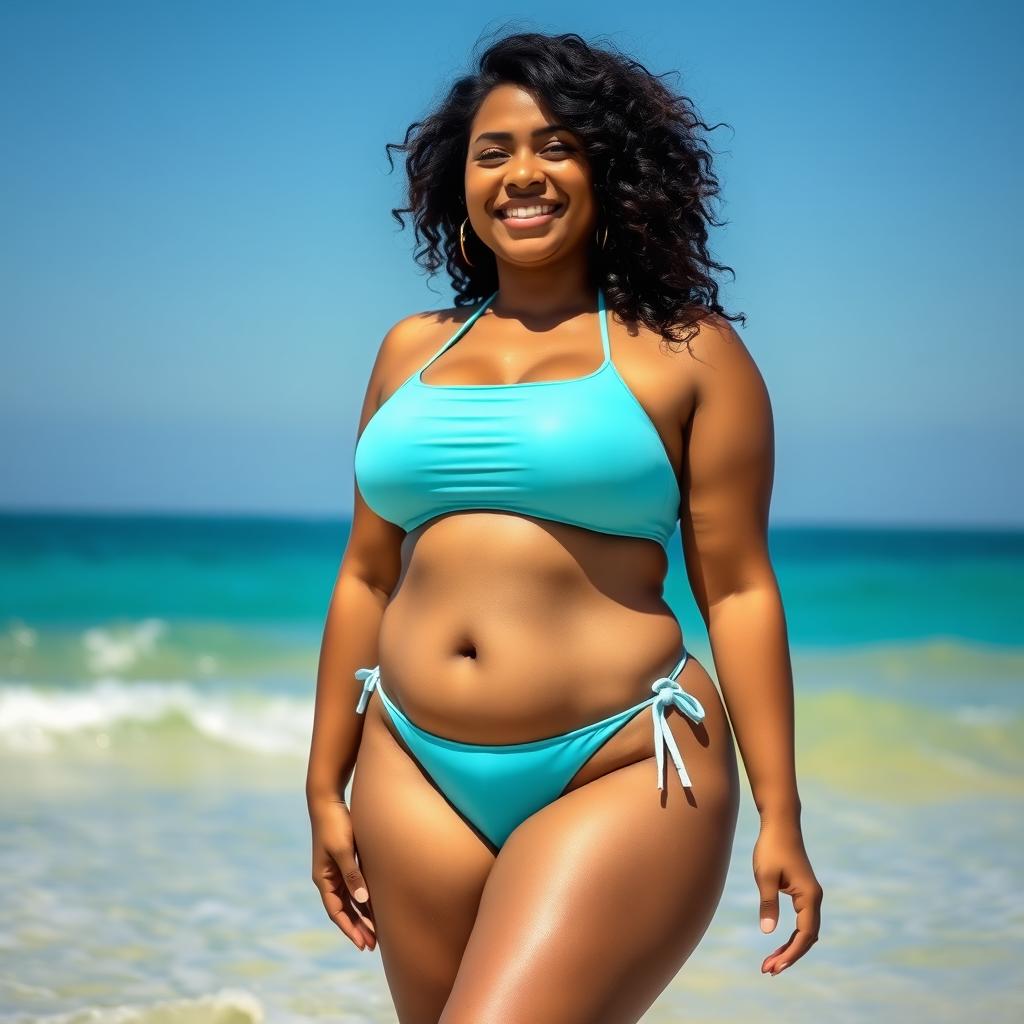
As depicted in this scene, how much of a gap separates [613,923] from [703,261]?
3.85 feet

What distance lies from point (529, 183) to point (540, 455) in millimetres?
506

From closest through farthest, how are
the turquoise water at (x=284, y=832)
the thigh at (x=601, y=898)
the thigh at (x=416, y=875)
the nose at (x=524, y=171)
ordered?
the thigh at (x=601, y=898), the thigh at (x=416, y=875), the nose at (x=524, y=171), the turquoise water at (x=284, y=832)

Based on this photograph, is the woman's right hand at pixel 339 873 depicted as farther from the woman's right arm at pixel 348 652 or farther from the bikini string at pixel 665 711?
the bikini string at pixel 665 711

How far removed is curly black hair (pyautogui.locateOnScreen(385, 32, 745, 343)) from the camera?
2.61 metres

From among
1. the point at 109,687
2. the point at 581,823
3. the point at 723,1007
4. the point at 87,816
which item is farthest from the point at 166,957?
the point at 109,687

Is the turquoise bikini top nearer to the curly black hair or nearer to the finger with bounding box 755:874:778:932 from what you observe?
the curly black hair

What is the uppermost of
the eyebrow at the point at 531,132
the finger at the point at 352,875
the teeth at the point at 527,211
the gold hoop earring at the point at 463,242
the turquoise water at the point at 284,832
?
the eyebrow at the point at 531,132

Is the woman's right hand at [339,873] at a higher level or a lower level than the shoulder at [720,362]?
lower

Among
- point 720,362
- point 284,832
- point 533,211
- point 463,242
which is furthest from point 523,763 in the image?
point 284,832

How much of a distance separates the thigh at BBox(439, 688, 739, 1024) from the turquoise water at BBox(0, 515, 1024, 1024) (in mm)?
2779

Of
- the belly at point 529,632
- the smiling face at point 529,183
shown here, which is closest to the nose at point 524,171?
the smiling face at point 529,183

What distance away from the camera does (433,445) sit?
247 centimetres

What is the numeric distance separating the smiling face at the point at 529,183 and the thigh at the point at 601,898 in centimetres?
84

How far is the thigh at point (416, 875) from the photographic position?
8.01 ft
